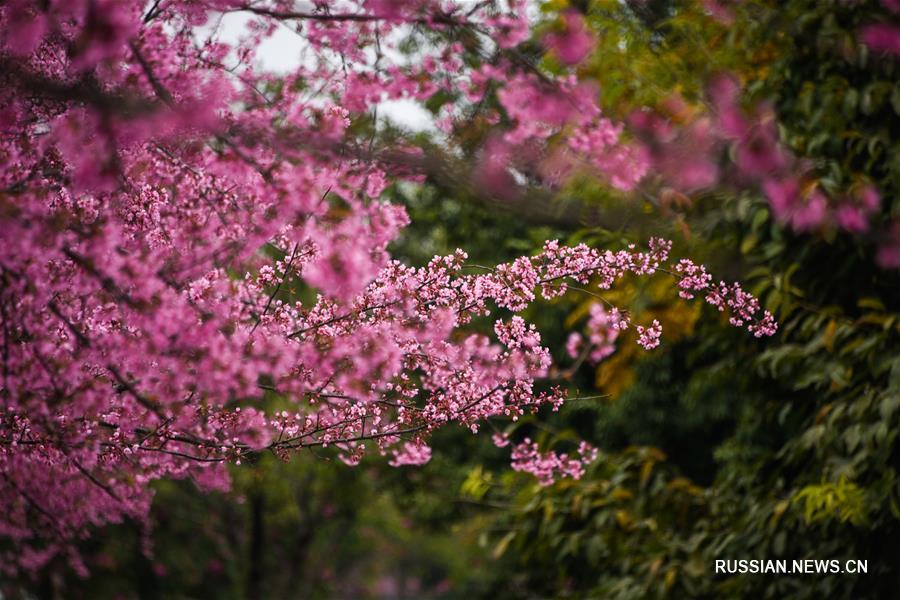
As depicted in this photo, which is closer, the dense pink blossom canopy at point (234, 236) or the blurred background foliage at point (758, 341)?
the dense pink blossom canopy at point (234, 236)

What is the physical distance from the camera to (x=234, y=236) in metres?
3.96

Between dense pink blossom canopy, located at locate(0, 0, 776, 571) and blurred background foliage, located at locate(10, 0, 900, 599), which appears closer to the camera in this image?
dense pink blossom canopy, located at locate(0, 0, 776, 571)

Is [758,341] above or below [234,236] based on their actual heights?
above

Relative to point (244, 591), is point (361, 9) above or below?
below

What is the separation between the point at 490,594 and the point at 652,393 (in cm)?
349

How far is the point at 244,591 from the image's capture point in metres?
20.6

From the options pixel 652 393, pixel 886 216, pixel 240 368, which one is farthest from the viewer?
pixel 652 393

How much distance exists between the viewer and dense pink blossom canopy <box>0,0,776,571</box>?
10.3 ft

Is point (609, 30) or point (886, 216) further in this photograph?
point (609, 30)

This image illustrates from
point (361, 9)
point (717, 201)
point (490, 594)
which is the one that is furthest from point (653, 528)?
point (490, 594)

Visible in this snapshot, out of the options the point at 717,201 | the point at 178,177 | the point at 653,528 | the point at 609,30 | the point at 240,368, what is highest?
the point at 609,30

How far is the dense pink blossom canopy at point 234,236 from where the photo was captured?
315 cm

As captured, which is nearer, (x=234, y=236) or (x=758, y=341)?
(x=234, y=236)

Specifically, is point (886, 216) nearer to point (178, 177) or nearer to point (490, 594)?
point (178, 177)
